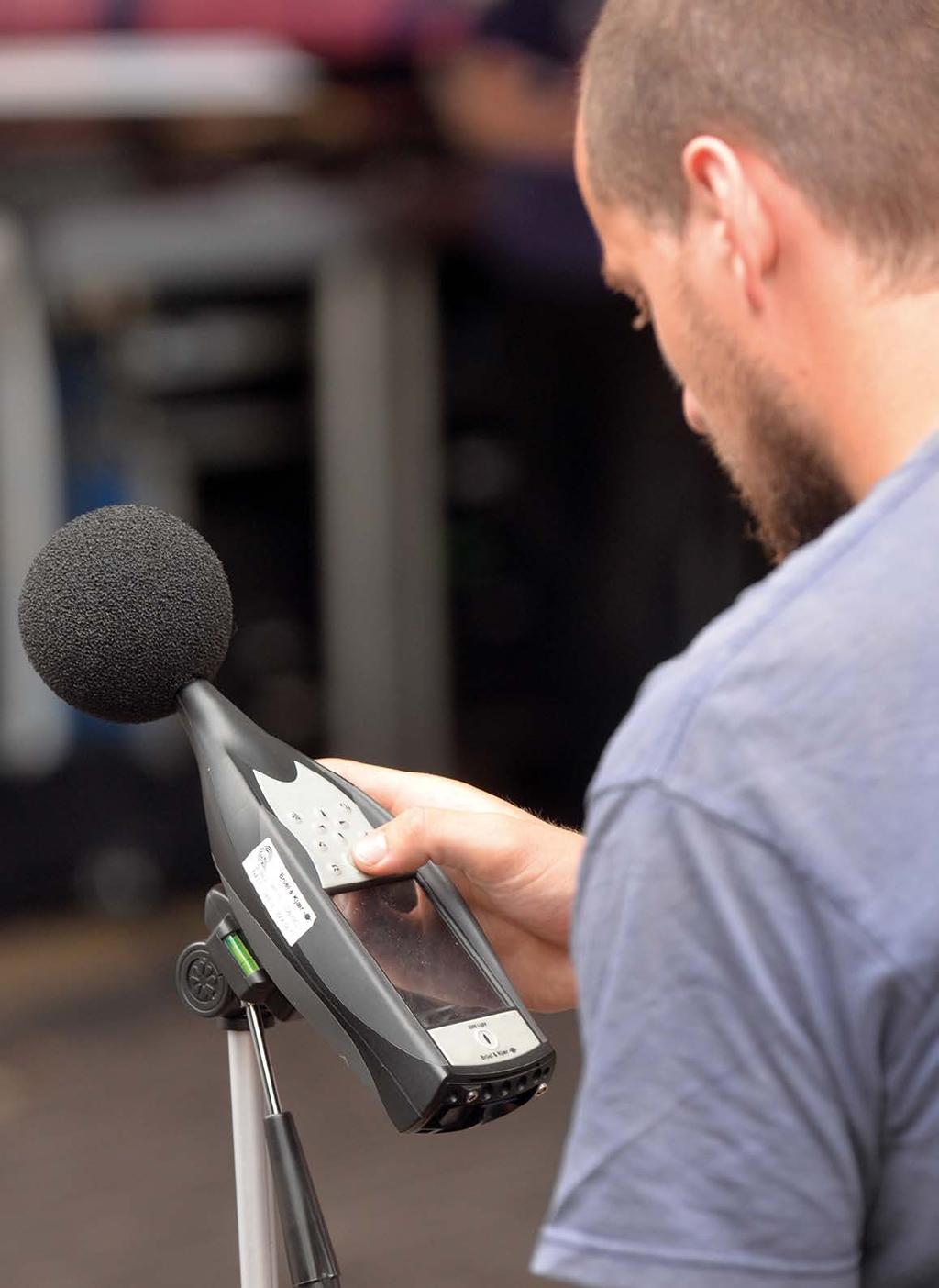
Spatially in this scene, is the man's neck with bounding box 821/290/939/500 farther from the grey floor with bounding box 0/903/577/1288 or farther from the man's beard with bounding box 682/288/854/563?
the grey floor with bounding box 0/903/577/1288

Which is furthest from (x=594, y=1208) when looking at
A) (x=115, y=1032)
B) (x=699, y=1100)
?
(x=115, y=1032)

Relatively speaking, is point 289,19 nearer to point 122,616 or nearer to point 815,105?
point 122,616

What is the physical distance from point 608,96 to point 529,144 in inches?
144

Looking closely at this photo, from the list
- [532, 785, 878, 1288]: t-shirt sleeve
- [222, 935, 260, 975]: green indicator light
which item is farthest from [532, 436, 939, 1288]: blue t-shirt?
[222, 935, 260, 975]: green indicator light

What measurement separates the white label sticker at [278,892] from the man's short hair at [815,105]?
1.57 ft

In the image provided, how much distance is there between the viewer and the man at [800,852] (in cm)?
86

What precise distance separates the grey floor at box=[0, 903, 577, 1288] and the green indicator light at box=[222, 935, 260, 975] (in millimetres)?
2339

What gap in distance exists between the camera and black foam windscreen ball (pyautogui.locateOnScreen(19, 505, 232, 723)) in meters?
1.26

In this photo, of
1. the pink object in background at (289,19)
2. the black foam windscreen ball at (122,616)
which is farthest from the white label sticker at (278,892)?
the pink object in background at (289,19)

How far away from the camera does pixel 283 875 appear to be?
1169mm

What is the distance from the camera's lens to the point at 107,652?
1254 millimetres

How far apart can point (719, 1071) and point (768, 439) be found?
41 cm

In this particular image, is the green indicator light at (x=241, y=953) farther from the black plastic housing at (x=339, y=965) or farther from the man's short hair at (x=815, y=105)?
the man's short hair at (x=815, y=105)

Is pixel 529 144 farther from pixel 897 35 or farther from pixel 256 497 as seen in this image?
pixel 897 35
